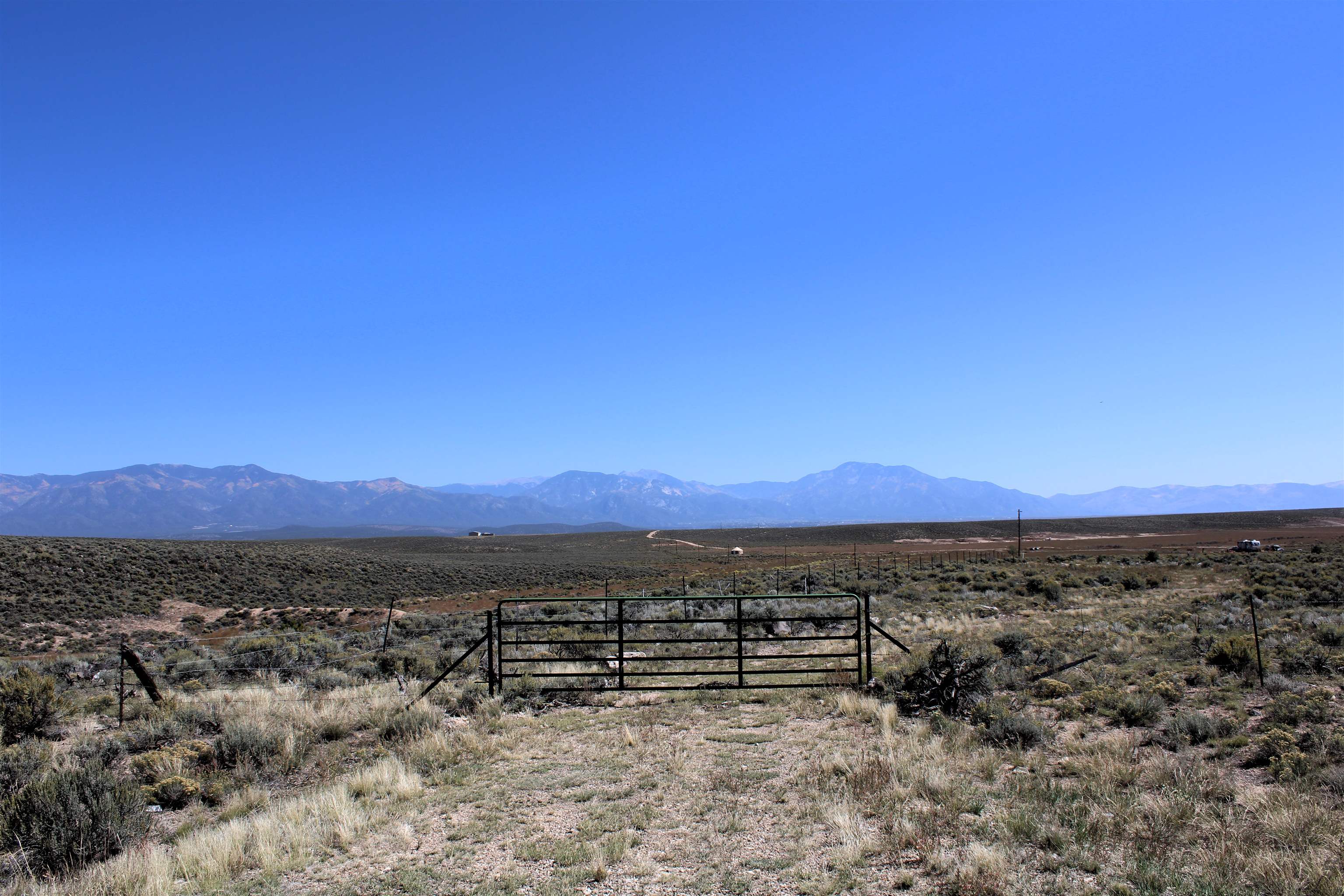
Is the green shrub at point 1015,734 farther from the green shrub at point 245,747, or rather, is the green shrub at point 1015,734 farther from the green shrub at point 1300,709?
the green shrub at point 245,747

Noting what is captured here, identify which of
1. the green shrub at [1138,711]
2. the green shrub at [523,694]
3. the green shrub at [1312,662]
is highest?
the green shrub at [1312,662]

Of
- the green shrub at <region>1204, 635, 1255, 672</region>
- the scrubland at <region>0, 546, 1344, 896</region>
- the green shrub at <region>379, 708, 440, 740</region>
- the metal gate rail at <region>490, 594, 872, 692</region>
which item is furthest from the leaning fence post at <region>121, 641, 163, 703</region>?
the green shrub at <region>1204, 635, 1255, 672</region>

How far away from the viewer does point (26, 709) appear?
10.2 meters

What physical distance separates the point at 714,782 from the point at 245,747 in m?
6.15

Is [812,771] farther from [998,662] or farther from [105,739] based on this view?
[105,739]

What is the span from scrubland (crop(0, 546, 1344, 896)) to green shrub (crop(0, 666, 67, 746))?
0.04m

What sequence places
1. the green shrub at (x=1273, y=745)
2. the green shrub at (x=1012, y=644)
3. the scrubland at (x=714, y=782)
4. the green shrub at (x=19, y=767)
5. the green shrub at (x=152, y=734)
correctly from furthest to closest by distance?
the green shrub at (x=1012, y=644) < the green shrub at (x=152, y=734) < the green shrub at (x=1273, y=745) < the green shrub at (x=19, y=767) < the scrubland at (x=714, y=782)

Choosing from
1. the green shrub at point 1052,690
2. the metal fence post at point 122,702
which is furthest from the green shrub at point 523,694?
the green shrub at point 1052,690

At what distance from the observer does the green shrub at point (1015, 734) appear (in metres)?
8.79

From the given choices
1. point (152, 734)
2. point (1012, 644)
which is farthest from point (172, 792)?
point (1012, 644)

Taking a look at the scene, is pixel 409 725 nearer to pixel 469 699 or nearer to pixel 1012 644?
pixel 469 699

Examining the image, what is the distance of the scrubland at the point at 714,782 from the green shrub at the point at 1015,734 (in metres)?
0.03

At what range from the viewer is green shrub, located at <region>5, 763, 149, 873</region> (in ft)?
19.8

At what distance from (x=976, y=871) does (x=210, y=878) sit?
6.20 m
